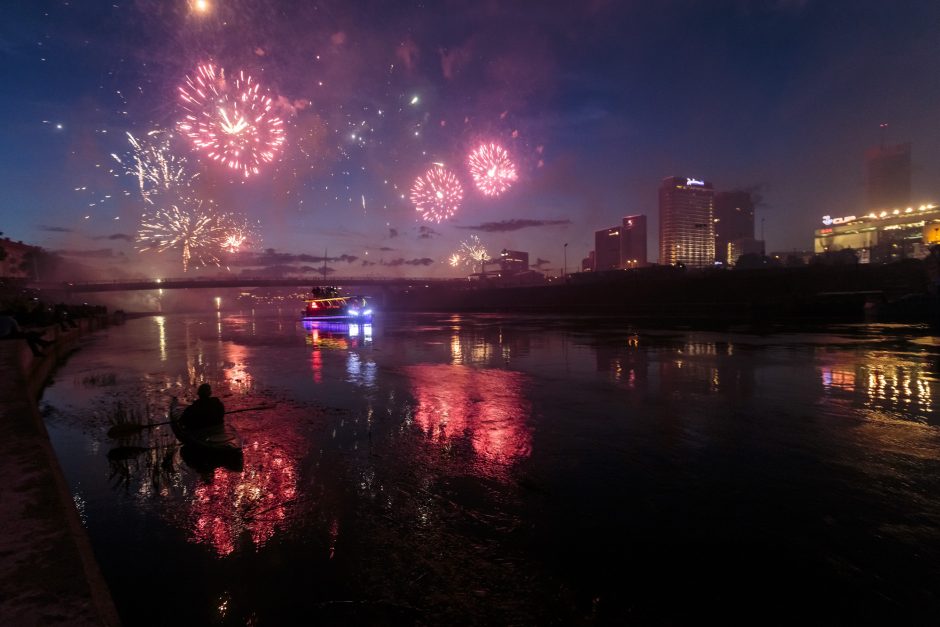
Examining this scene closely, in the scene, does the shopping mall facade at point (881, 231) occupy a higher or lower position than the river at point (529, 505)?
higher

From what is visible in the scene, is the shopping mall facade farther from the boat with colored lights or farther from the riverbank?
the riverbank

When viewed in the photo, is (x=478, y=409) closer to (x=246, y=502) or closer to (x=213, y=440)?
(x=213, y=440)

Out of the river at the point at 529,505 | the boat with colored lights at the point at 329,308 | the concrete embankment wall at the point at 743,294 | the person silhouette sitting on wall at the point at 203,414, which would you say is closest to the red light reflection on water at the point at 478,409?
the river at the point at 529,505

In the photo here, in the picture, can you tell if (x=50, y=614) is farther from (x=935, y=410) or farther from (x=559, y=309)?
(x=559, y=309)

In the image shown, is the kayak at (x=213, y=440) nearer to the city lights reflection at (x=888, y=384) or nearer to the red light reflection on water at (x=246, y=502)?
the red light reflection on water at (x=246, y=502)

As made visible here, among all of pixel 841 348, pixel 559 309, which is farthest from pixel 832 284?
pixel 841 348

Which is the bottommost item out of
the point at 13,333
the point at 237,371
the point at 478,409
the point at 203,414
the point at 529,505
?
the point at 529,505

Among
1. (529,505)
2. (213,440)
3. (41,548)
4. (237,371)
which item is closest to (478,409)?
(529,505)
